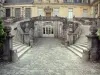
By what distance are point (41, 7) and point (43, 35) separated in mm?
8401

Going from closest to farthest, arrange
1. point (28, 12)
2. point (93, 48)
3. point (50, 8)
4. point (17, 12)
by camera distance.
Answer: point (93, 48) < point (50, 8) < point (28, 12) < point (17, 12)

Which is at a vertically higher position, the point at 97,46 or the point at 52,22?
the point at 52,22

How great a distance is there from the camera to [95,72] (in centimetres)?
882

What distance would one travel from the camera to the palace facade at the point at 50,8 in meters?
37.7

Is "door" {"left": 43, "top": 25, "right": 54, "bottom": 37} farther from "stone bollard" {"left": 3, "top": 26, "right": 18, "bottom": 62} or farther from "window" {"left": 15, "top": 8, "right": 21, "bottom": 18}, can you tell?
"stone bollard" {"left": 3, "top": 26, "right": 18, "bottom": 62}

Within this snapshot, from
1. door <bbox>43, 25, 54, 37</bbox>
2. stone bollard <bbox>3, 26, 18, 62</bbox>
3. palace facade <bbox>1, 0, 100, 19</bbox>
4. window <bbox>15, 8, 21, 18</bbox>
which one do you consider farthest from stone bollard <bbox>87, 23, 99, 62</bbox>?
window <bbox>15, 8, 21, 18</bbox>

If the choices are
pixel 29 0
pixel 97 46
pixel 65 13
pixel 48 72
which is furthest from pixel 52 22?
pixel 48 72

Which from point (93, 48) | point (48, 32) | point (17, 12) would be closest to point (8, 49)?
point (93, 48)

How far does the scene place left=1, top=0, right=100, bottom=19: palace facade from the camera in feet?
124

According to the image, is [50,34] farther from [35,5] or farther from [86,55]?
[86,55]

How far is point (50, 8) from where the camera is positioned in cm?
3766

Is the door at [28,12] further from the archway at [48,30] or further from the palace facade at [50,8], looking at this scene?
the archway at [48,30]

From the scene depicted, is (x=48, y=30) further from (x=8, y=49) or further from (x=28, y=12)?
(x=8, y=49)

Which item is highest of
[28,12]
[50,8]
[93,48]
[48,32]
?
[50,8]
